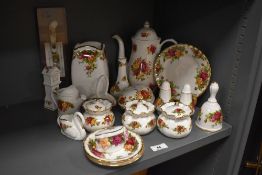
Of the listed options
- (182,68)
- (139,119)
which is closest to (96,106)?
(139,119)

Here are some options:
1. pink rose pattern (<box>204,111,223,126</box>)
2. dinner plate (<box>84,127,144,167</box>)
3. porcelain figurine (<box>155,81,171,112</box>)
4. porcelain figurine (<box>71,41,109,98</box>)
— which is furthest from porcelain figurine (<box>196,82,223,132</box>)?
porcelain figurine (<box>71,41,109,98</box>)

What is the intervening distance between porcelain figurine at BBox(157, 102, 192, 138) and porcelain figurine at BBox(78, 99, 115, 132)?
16cm

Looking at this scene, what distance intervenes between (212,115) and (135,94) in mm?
261

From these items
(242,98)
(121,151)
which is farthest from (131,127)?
(242,98)

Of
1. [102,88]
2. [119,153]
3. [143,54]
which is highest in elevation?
[143,54]

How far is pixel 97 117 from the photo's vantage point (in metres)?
0.85

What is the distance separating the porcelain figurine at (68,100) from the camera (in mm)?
904

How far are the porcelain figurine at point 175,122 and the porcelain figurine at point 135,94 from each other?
12 centimetres

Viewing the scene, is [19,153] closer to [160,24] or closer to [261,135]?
[160,24]

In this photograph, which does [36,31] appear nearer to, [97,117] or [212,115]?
[97,117]

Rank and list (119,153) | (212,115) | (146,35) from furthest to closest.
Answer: (146,35), (212,115), (119,153)

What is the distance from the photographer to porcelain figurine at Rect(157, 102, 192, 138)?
852 mm

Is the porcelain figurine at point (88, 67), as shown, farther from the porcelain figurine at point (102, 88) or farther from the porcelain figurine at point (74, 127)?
the porcelain figurine at point (74, 127)

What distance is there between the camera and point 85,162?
2.46 feet
